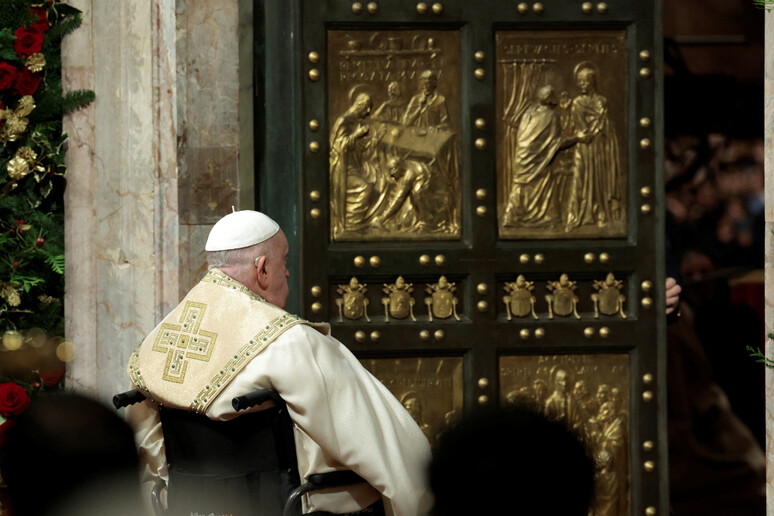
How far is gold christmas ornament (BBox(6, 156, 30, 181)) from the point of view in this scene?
17.6ft

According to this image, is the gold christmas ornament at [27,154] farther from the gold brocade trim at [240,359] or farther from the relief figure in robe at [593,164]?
the relief figure in robe at [593,164]

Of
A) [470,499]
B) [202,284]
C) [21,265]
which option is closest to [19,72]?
[21,265]

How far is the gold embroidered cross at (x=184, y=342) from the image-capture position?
11.7ft

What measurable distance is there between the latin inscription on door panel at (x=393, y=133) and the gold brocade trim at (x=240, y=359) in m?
2.00

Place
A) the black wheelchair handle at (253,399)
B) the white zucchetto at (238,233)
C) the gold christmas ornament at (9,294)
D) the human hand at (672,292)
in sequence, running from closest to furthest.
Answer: the black wheelchair handle at (253,399)
the white zucchetto at (238,233)
the gold christmas ornament at (9,294)
the human hand at (672,292)

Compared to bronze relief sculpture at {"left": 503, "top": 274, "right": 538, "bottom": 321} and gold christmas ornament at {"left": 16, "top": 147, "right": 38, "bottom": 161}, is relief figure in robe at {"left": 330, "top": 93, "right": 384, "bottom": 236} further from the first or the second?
gold christmas ornament at {"left": 16, "top": 147, "right": 38, "bottom": 161}

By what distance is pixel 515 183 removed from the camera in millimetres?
5609

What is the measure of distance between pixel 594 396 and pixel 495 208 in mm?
1026

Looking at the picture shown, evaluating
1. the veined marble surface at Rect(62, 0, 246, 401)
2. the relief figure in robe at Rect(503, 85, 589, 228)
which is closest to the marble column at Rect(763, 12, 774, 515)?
the relief figure in robe at Rect(503, 85, 589, 228)

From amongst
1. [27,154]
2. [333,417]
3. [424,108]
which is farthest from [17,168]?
[333,417]

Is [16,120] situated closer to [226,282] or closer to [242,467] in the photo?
[226,282]

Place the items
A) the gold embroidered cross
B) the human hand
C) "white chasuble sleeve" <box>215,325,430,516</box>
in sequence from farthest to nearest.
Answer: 1. the human hand
2. the gold embroidered cross
3. "white chasuble sleeve" <box>215,325,430,516</box>

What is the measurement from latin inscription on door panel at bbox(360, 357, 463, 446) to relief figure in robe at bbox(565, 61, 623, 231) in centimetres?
89

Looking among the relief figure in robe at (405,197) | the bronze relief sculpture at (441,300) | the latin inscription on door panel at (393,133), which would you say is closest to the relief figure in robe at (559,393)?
the bronze relief sculpture at (441,300)
